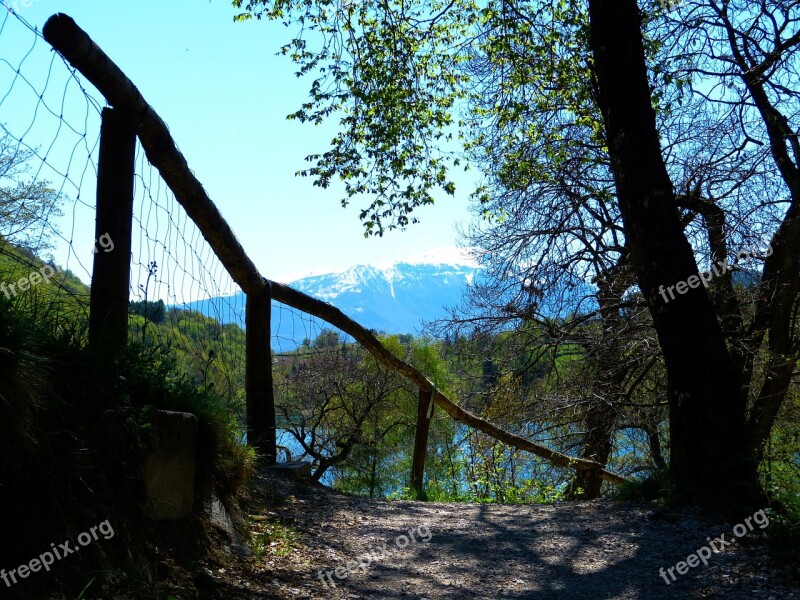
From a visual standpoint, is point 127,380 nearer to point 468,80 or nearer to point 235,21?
point 235,21

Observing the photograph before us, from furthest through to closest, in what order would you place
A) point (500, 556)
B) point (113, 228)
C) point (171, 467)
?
point (500, 556), point (113, 228), point (171, 467)

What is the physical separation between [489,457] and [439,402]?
8788mm

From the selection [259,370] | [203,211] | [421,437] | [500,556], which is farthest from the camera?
[421,437]

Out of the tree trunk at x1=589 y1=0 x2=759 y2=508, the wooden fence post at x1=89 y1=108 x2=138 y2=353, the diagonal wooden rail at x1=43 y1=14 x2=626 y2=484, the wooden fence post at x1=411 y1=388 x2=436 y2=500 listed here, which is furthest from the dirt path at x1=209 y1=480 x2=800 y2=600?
the wooden fence post at x1=411 y1=388 x2=436 y2=500

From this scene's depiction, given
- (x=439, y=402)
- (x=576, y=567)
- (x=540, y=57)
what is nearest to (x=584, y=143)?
(x=540, y=57)

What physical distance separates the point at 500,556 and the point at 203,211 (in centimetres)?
297

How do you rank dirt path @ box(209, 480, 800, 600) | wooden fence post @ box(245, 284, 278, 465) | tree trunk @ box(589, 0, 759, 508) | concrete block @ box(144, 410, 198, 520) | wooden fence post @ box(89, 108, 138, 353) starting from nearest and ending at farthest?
concrete block @ box(144, 410, 198, 520) < wooden fence post @ box(89, 108, 138, 353) < dirt path @ box(209, 480, 800, 600) < tree trunk @ box(589, 0, 759, 508) < wooden fence post @ box(245, 284, 278, 465)

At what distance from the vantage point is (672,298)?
15.6 ft

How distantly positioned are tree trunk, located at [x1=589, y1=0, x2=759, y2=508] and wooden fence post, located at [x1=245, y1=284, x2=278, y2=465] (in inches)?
116

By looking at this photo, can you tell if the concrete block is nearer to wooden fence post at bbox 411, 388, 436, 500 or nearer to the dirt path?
the dirt path

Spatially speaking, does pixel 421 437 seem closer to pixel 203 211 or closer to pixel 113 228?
pixel 203 211

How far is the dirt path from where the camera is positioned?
3.48 metres

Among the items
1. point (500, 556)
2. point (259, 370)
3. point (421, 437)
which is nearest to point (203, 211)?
point (259, 370)

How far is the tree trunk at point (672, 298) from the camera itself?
4.56 meters
